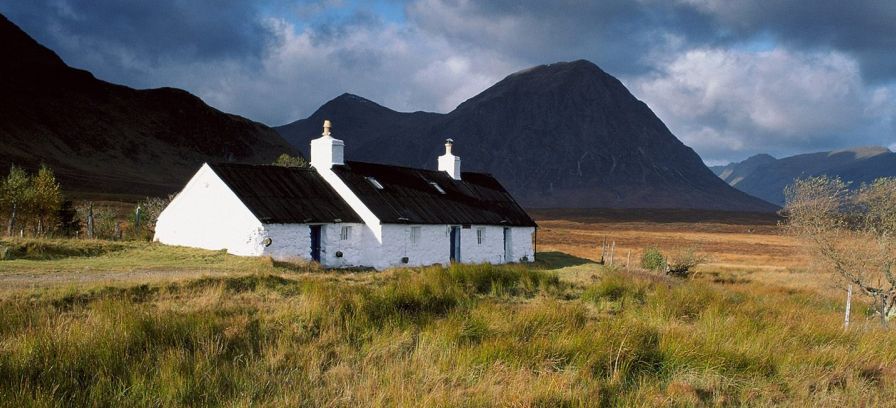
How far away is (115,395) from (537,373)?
425 cm

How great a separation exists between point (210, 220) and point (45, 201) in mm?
10024

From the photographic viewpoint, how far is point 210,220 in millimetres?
23594

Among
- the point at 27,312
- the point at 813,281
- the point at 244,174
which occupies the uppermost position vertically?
the point at 244,174

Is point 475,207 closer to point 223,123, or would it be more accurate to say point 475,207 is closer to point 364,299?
point 364,299

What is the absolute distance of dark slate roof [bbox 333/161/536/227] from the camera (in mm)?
26328

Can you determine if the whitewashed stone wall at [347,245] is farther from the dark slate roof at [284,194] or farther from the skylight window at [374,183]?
the skylight window at [374,183]

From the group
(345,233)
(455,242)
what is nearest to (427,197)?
(455,242)

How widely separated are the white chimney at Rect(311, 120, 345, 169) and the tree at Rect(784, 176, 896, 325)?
1785 cm

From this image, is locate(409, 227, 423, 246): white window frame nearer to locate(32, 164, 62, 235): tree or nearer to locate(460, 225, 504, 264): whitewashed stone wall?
locate(460, 225, 504, 264): whitewashed stone wall

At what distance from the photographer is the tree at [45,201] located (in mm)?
27625

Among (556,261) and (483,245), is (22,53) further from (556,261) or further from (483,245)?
(556,261)

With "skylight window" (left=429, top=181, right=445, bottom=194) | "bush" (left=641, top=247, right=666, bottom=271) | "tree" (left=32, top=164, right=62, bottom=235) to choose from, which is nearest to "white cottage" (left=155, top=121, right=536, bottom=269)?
"skylight window" (left=429, top=181, right=445, bottom=194)

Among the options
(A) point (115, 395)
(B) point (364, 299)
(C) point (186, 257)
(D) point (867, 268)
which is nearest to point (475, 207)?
(C) point (186, 257)

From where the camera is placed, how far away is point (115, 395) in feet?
18.6
